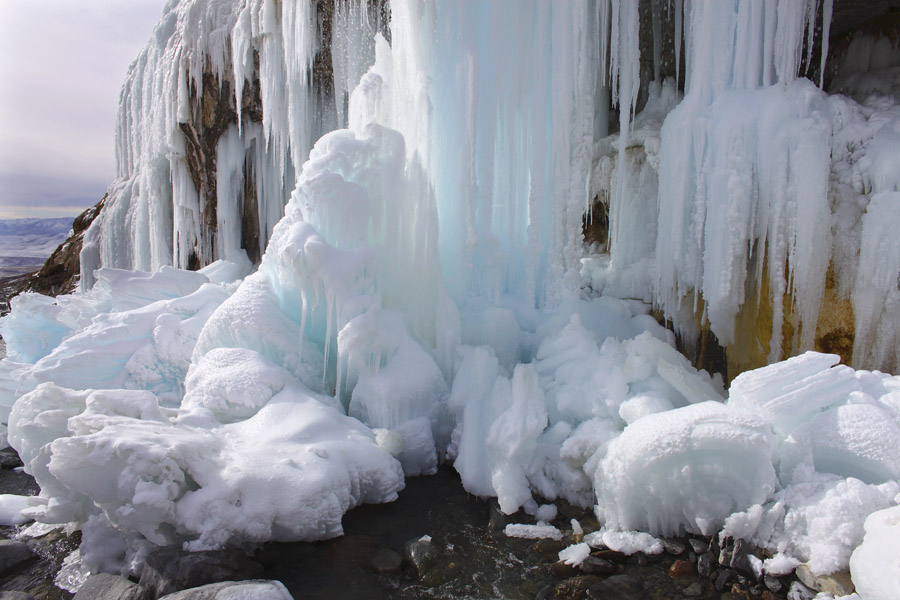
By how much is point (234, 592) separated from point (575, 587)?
2.26m

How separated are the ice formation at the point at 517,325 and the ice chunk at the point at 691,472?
20mm

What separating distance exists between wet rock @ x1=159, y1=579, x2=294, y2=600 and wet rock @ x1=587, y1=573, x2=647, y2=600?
6.73 ft

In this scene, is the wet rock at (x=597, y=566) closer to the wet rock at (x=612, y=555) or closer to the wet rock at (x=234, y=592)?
the wet rock at (x=612, y=555)

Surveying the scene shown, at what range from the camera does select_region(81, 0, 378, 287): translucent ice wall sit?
33.0ft

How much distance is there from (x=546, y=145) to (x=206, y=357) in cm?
474

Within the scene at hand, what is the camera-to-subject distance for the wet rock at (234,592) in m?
3.65

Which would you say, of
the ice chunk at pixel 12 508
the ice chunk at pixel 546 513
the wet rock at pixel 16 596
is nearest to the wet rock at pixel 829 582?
the ice chunk at pixel 546 513

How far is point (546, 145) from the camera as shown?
24.1 ft

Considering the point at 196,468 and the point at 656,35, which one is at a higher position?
the point at 656,35

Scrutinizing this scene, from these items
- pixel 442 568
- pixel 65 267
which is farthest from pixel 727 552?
pixel 65 267

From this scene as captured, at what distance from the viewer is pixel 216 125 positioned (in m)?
11.8

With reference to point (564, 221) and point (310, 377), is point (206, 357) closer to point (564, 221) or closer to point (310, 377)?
point (310, 377)

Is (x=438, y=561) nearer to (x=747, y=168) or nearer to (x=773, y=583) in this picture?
(x=773, y=583)

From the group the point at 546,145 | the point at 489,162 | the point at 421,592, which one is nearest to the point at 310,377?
the point at 421,592
